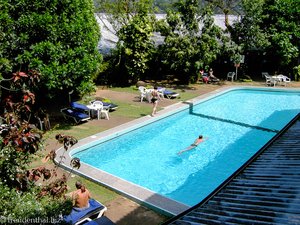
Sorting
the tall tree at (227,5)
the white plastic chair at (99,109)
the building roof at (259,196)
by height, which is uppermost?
the tall tree at (227,5)

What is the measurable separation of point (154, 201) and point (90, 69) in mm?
7175

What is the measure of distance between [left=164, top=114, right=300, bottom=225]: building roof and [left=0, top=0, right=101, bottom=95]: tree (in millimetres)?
9074

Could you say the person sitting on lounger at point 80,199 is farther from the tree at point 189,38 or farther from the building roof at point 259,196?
the tree at point 189,38

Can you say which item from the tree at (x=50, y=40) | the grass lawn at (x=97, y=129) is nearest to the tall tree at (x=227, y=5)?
the grass lawn at (x=97, y=129)

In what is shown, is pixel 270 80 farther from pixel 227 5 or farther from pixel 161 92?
pixel 161 92

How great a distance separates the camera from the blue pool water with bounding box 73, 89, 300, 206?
480 inches

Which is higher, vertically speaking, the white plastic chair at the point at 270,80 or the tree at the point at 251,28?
the tree at the point at 251,28

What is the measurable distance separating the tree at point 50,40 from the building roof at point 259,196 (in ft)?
29.8

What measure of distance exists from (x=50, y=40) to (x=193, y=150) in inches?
294

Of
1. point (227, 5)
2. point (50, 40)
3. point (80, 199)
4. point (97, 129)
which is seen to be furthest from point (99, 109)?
point (227, 5)

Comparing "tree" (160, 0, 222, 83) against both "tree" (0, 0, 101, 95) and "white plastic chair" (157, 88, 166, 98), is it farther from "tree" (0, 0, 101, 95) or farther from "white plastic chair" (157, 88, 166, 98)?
"tree" (0, 0, 101, 95)

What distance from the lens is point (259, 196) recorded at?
5.20 m

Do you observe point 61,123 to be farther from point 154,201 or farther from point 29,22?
point 154,201

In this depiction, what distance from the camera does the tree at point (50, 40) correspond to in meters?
13.1
